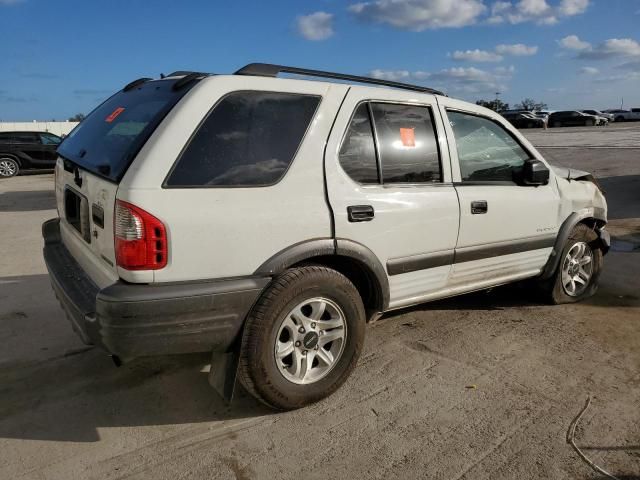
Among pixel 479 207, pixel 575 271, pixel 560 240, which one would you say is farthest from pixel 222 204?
pixel 575 271

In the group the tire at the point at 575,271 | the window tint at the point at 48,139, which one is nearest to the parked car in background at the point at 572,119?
the window tint at the point at 48,139

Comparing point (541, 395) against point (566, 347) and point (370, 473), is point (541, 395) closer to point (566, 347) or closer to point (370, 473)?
point (566, 347)

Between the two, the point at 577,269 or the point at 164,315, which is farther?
the point at 577,269

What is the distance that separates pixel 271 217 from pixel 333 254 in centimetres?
45

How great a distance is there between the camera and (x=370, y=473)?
249 centimetres

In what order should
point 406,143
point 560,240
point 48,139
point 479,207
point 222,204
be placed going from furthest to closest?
point 48,139, point 560,240, point 479,207, point 406,143, point 222,204

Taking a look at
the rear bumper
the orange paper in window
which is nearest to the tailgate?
the rear bumper

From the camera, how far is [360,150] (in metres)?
3.13

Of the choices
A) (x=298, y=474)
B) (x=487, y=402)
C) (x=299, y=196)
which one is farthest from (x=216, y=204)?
(x=487, y=402)

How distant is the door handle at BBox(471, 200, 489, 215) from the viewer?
11.9ft

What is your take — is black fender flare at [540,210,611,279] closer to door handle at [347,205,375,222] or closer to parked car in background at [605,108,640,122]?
door handle at [347,205,375,222]

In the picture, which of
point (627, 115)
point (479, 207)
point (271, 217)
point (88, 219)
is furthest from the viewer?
point (627, 115)

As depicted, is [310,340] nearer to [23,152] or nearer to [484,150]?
[484,150]

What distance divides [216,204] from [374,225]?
997mm
